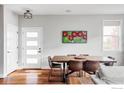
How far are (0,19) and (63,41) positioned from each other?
296 centimetres

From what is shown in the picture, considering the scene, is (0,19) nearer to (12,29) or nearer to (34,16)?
(12,29)

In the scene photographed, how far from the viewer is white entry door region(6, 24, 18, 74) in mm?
6082

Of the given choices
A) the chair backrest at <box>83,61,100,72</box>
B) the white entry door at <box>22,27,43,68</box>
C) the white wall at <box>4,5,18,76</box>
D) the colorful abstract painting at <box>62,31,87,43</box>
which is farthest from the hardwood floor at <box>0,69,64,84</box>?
the colorful abstract painting at <box>62,31,87,43</box>

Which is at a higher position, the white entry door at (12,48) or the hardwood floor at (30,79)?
the white entry door at (12,48)

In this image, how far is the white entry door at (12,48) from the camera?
608cm

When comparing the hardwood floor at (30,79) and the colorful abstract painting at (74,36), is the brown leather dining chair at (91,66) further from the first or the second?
the colorful abstract painting at (74,36)

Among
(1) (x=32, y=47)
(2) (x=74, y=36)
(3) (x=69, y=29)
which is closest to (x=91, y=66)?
(2) (x=74, y=36)

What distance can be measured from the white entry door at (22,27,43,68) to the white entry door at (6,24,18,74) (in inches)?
17.4

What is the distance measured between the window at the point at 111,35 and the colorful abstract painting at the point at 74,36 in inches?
36.7

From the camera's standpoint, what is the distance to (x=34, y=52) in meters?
7.71

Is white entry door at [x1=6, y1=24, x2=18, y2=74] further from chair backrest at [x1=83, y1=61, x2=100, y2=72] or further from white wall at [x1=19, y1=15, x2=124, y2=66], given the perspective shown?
chair backrest at [x1=83, y1=61, x2=100, y2=72]

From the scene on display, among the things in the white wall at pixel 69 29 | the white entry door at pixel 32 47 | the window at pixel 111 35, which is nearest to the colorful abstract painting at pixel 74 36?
the white wall at pixel 69 29

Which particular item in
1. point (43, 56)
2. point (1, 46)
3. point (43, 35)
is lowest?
point (43, 56)
